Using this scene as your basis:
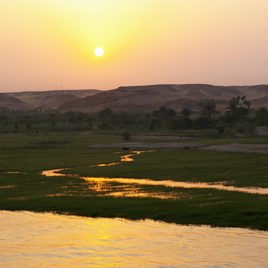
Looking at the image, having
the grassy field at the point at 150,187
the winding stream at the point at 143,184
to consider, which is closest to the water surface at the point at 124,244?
the grassy field at the point at 150,187

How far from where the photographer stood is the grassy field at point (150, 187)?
91.5 ft

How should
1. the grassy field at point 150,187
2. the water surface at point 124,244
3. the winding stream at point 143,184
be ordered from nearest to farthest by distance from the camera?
the water surface at point 124,244, the grassy field at point 150,187, the winding stream at point 143,184

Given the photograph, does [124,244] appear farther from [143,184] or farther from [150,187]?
[143,184]

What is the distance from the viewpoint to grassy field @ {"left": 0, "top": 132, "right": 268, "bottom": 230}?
2788 centimetres

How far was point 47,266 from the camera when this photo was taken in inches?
733

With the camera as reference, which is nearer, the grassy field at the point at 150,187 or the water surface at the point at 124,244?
the water surface at the point at 124,244

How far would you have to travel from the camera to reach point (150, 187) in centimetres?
3925

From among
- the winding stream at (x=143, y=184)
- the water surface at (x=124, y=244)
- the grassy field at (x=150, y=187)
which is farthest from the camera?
the winding stream at (x=143, y=184)

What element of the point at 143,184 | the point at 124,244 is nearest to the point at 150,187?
the point at 143,184

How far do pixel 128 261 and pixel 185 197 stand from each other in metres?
14.4

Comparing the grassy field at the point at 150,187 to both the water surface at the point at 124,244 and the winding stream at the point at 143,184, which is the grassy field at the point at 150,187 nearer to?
the winding stream at the point at 143,184

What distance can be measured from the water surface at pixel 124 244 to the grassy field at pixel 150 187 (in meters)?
2.05

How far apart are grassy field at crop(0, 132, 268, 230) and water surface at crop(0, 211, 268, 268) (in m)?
2.05

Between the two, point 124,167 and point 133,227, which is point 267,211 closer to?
point 133,227
